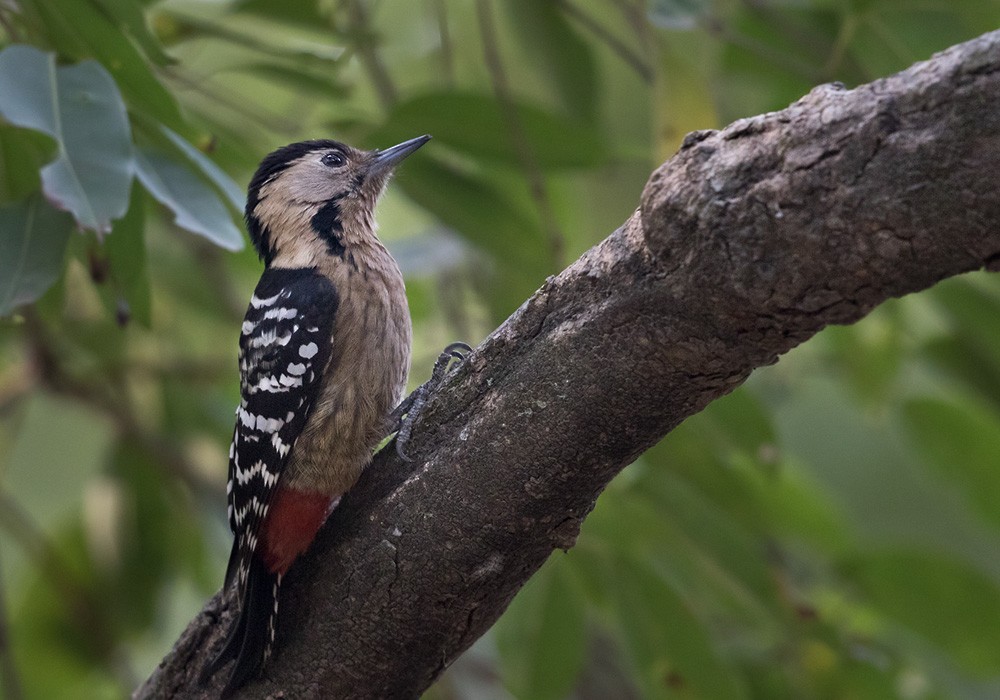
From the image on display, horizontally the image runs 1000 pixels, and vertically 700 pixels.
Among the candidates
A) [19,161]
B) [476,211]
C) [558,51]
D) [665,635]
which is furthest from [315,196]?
→ [665,635]

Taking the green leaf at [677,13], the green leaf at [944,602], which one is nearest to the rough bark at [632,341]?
the green leaf at [677,13]

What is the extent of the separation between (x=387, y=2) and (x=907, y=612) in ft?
10.3

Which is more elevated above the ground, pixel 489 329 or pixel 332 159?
pixel 332 159

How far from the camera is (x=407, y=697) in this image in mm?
2316

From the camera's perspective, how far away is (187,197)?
249 centimetres

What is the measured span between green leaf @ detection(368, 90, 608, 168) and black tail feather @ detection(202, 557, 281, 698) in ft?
4.79

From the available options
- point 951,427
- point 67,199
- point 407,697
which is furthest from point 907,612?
point 67,199

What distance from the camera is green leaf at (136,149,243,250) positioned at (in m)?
2.39

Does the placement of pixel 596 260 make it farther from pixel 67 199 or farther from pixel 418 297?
pixel 418 297

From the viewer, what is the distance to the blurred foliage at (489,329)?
8.34 feet

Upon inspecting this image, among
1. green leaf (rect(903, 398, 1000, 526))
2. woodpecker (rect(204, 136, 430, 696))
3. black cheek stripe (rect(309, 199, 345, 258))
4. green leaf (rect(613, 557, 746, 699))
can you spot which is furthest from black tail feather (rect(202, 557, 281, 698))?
green leaf (rect(903, 398, 1000, 526))

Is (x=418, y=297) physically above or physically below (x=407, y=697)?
above

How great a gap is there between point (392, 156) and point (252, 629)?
58.8 inches

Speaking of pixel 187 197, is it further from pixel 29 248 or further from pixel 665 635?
pixel 665 635
